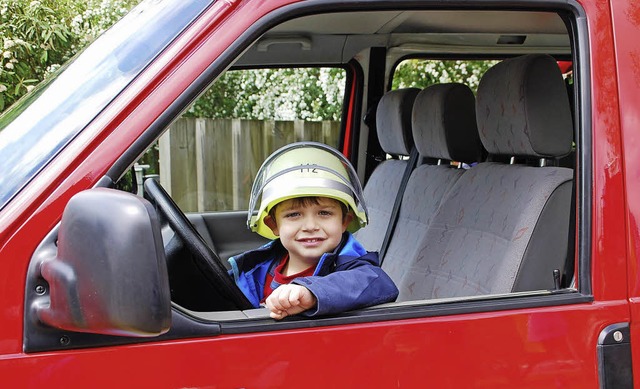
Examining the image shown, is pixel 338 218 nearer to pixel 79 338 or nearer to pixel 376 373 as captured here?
pixel 376 373

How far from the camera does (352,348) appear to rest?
4.75 feet

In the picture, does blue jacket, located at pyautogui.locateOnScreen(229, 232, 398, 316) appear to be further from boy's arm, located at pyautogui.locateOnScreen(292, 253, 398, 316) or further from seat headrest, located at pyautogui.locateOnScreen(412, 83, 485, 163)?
seat headrest, located at pyautogui.locateOnScreen(412, 83, 485, 163)

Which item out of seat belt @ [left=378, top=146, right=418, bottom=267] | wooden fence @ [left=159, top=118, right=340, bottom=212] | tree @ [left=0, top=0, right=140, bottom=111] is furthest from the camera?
tree @ [left=0, top=0, right=140, bottom=111]

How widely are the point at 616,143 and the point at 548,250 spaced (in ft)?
1.79

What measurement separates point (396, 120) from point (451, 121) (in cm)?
62

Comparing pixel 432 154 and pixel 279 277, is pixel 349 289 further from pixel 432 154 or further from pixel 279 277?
pixel 432 154

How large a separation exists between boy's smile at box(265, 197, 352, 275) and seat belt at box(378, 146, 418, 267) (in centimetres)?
158

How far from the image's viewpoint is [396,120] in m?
3.61

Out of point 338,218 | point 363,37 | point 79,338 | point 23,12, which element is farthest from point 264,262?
point 23,12

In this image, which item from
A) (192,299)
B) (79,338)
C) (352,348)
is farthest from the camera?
(192,299)

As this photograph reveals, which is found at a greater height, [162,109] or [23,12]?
[23,12]

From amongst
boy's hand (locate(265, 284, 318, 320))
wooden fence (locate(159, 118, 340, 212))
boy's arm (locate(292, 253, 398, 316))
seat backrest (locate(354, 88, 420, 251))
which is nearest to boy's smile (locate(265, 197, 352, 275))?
boy's arm (locate(292, 253, 398, 316))

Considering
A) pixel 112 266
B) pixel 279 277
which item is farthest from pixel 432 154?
pixel 112 266

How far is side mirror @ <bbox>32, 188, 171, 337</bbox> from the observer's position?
114cm
